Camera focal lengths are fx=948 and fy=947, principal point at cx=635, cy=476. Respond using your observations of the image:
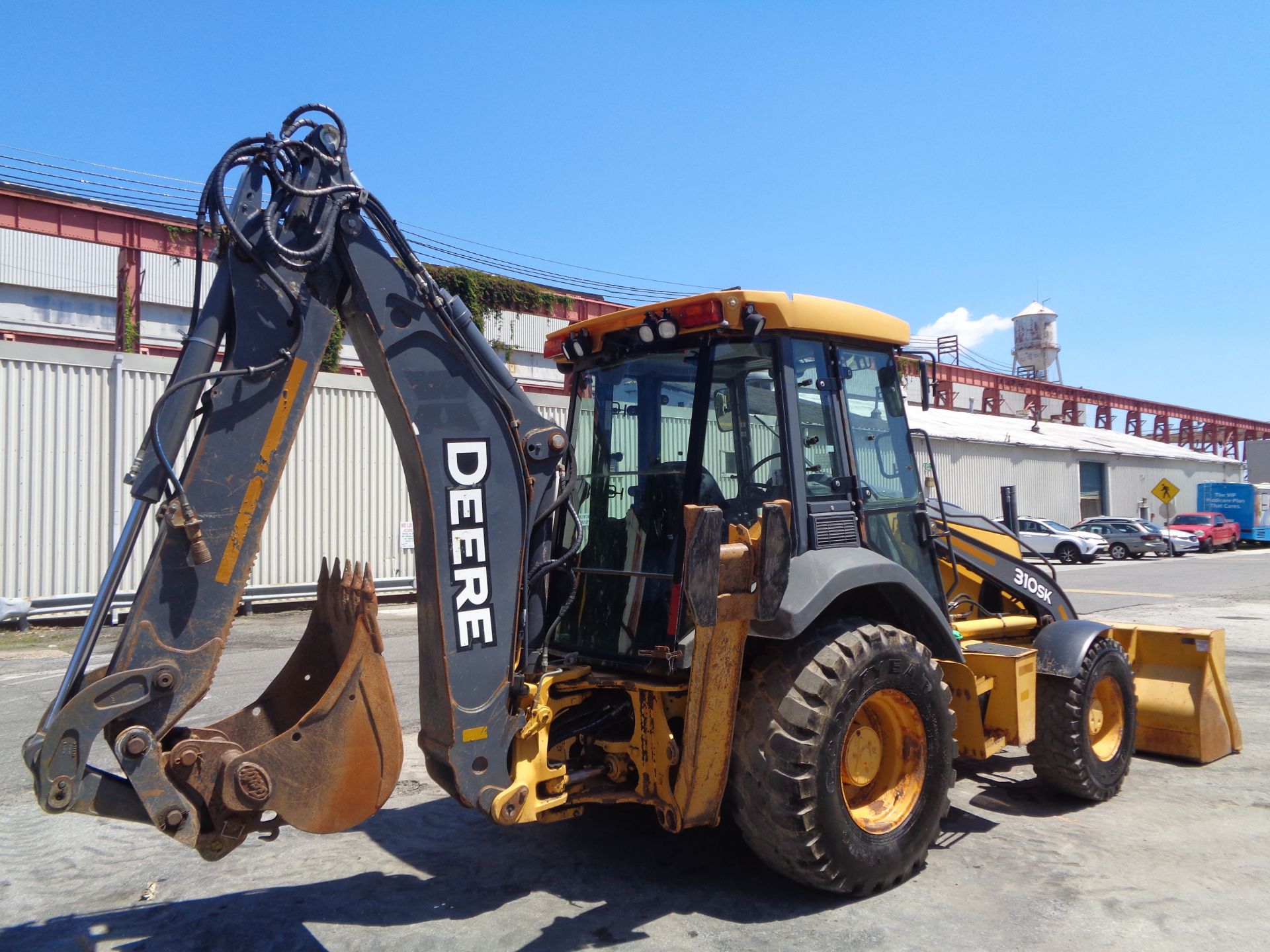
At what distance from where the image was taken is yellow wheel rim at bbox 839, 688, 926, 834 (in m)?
4.28

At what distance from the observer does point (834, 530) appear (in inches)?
174

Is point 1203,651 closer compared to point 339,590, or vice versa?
point 339,590

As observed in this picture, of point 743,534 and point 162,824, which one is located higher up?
point 743,534

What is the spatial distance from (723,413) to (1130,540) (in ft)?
100

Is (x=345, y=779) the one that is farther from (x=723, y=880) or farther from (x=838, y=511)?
(x=838, y=511)

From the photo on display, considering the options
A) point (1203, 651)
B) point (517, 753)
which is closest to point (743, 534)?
point (517, 753)

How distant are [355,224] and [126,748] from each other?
2.01 metres

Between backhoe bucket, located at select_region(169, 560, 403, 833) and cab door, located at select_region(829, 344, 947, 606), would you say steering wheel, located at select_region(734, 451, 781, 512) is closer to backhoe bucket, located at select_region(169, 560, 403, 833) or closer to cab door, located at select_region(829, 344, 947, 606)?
cab door, located at select_region(829, 344, 947, 606)

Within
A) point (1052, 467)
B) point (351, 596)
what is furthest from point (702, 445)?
point (1052, 467)

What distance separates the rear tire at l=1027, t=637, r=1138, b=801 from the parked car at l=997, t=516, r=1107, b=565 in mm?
24346

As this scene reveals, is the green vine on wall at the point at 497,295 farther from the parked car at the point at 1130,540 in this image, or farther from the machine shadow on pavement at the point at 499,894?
the machine shadow on pavement at the point at 499,894

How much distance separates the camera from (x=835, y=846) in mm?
3916

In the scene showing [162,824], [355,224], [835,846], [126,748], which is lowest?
[835,846]

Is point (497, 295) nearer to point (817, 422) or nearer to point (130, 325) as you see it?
point (130, 325)
